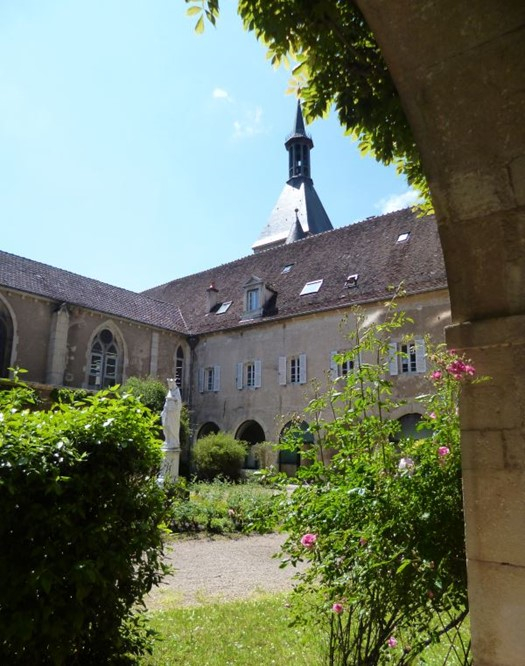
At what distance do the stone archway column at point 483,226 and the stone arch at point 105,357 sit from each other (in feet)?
67.5

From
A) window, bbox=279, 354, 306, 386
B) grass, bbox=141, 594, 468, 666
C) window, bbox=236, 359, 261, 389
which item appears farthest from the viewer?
window, bbox=236, 359, 261, 389

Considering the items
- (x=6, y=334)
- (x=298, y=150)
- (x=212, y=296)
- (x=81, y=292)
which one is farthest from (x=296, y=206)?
(x=6, y=334)

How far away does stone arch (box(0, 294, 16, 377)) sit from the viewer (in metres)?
18.8

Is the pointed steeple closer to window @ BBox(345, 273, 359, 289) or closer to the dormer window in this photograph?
the dormer window

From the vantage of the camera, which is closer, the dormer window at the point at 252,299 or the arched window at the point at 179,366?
the dormer window at the point at 252,299

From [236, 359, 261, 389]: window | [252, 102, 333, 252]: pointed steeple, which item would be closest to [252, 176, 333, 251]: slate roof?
[252, 102, 333, 252]: pointed steeple

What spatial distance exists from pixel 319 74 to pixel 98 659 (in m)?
3.57

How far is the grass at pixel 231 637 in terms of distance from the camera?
11.4 ft

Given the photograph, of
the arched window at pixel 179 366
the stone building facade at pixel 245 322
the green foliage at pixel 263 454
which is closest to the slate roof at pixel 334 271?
the stone building facade at pixel 245 322

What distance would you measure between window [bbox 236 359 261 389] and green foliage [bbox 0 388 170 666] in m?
18.4

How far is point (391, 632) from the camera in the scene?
2.33m

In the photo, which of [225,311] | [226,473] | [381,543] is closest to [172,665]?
[381,543]

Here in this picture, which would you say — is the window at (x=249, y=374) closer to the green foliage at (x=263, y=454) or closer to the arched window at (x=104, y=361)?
the green foliage at (x=263, y=454)

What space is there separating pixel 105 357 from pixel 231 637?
18816 mm
